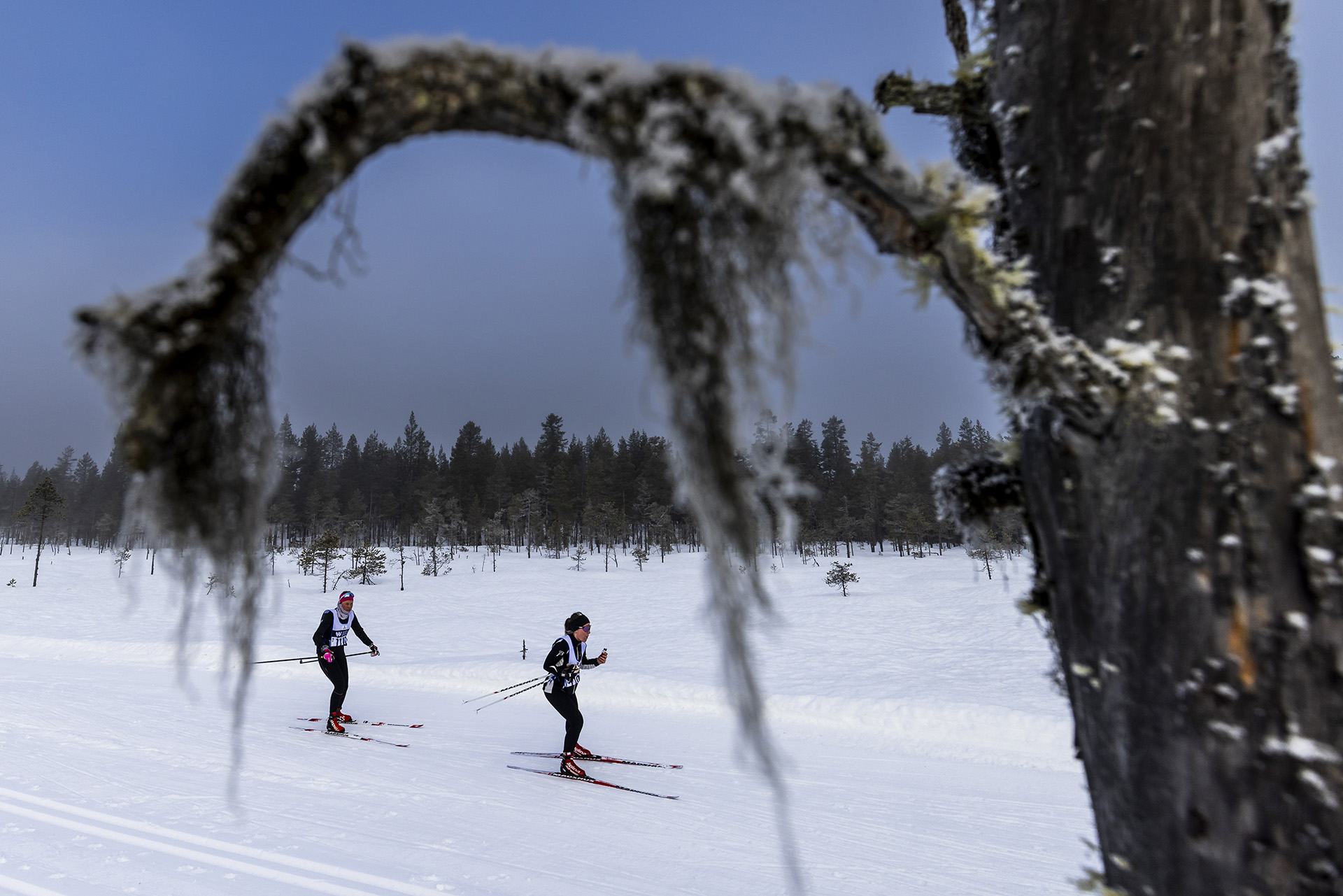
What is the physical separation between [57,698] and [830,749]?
13.5 meters

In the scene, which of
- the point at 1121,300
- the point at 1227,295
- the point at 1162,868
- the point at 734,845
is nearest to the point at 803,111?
the point at 1121,300

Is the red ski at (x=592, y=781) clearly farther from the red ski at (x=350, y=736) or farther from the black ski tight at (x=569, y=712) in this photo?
the red ski at (x=350, y=736)

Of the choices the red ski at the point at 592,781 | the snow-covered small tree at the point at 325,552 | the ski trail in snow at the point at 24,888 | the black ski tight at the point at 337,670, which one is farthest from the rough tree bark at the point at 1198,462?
the snow-covered small tree at the point at 325,552

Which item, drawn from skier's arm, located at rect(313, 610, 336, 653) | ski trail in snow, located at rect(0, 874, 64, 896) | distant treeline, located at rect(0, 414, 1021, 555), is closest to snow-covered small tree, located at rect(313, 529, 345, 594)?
distant treeline, located at rect(0, 414, 1021, 555)

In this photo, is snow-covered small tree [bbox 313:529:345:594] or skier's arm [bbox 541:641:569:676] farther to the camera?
snow-covered small tree [bbox 313:529:345:594]

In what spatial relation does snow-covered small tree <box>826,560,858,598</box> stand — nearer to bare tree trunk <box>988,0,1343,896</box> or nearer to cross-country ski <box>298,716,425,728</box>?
cross-country ski <box>298,716,425,728</box>

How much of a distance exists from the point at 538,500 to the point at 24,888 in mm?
56398

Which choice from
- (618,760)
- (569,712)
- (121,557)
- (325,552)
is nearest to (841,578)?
(618,760)

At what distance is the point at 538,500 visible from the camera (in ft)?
199

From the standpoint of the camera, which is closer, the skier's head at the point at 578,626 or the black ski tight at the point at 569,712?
the black ski tight at the point at 569,712

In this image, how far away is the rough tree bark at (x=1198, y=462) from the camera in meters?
1.04

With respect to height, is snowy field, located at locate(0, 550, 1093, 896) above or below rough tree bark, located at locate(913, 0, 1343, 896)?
below

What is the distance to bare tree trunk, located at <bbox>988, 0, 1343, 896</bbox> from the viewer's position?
40.8 inches

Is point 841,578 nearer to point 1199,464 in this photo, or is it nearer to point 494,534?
point 1199,464
